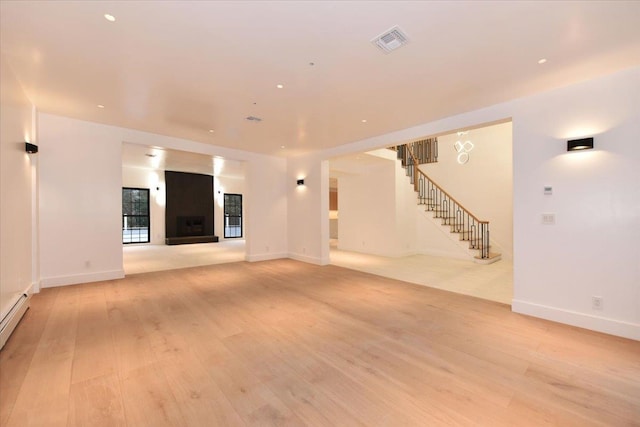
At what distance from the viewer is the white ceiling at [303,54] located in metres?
2.18

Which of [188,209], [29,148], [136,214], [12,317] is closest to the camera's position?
[12,317]

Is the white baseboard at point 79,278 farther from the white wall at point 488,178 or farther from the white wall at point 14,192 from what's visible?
the white wall at point 488,178

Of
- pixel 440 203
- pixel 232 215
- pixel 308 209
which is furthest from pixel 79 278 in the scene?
pixel 440 203

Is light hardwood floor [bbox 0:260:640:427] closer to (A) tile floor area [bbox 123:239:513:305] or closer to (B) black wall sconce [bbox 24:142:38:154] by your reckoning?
(A) tile floor area [bbox 123:239:513:305]

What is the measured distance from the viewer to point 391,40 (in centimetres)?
250

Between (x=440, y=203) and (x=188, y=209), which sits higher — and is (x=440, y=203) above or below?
above

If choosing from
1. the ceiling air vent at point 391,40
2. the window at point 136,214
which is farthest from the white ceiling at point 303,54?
the window at point 136,214

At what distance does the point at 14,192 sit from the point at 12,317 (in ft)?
5.14

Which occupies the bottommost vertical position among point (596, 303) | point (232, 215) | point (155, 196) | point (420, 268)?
point (420, 268)

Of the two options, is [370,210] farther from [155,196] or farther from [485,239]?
[155,196]

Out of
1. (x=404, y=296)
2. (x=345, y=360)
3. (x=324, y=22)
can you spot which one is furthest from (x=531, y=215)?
(x=324, y=22)

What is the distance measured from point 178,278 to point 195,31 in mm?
4629

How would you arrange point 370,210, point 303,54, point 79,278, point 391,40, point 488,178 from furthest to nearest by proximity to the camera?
point 370,210 → point 488,178 → point 79,278 → point 303,54 → point 391,40

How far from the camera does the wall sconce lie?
10.2ft
